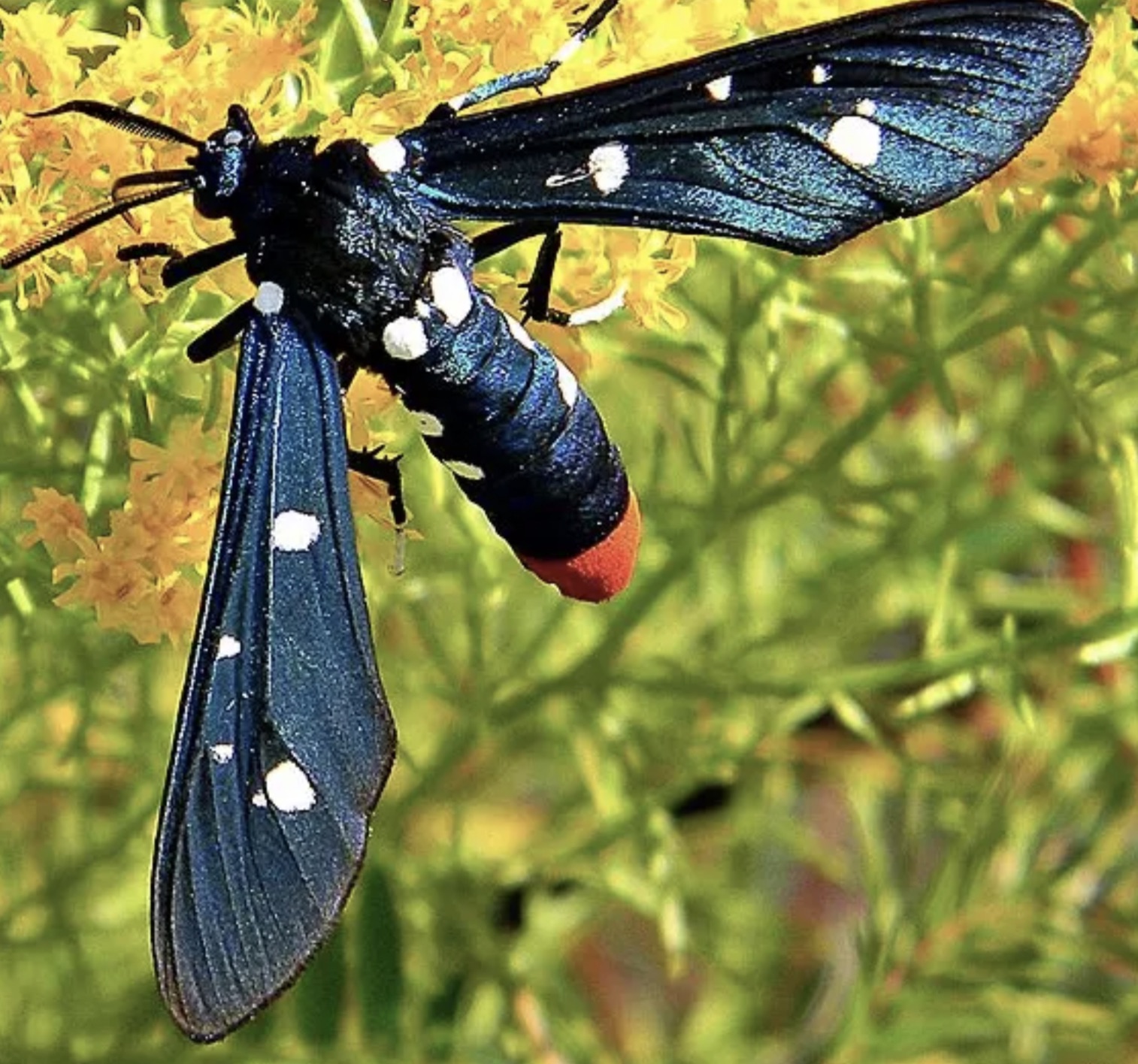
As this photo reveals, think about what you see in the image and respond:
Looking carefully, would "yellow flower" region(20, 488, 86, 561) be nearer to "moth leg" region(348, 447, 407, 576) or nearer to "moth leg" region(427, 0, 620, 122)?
"moth leg" region(348, 447, 407, 576)

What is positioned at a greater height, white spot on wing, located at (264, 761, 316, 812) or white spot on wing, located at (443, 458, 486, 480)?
white spot on wing, located at (443, 458, 486, 480)

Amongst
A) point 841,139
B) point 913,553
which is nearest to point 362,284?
point 841,139

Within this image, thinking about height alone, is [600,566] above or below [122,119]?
below

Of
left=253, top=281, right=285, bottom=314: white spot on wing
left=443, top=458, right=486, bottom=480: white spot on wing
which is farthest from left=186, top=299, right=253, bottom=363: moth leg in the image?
left=443, top=458, right=486, bottom=480: white spot on wing

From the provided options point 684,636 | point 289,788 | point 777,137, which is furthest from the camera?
point 684,636

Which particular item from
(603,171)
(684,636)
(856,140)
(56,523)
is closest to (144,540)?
(56,523)

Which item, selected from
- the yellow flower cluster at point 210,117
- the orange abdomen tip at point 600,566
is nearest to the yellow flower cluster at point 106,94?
the yellow flower cluster at point 210,117

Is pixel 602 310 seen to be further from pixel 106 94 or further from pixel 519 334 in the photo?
pixel 106 94
